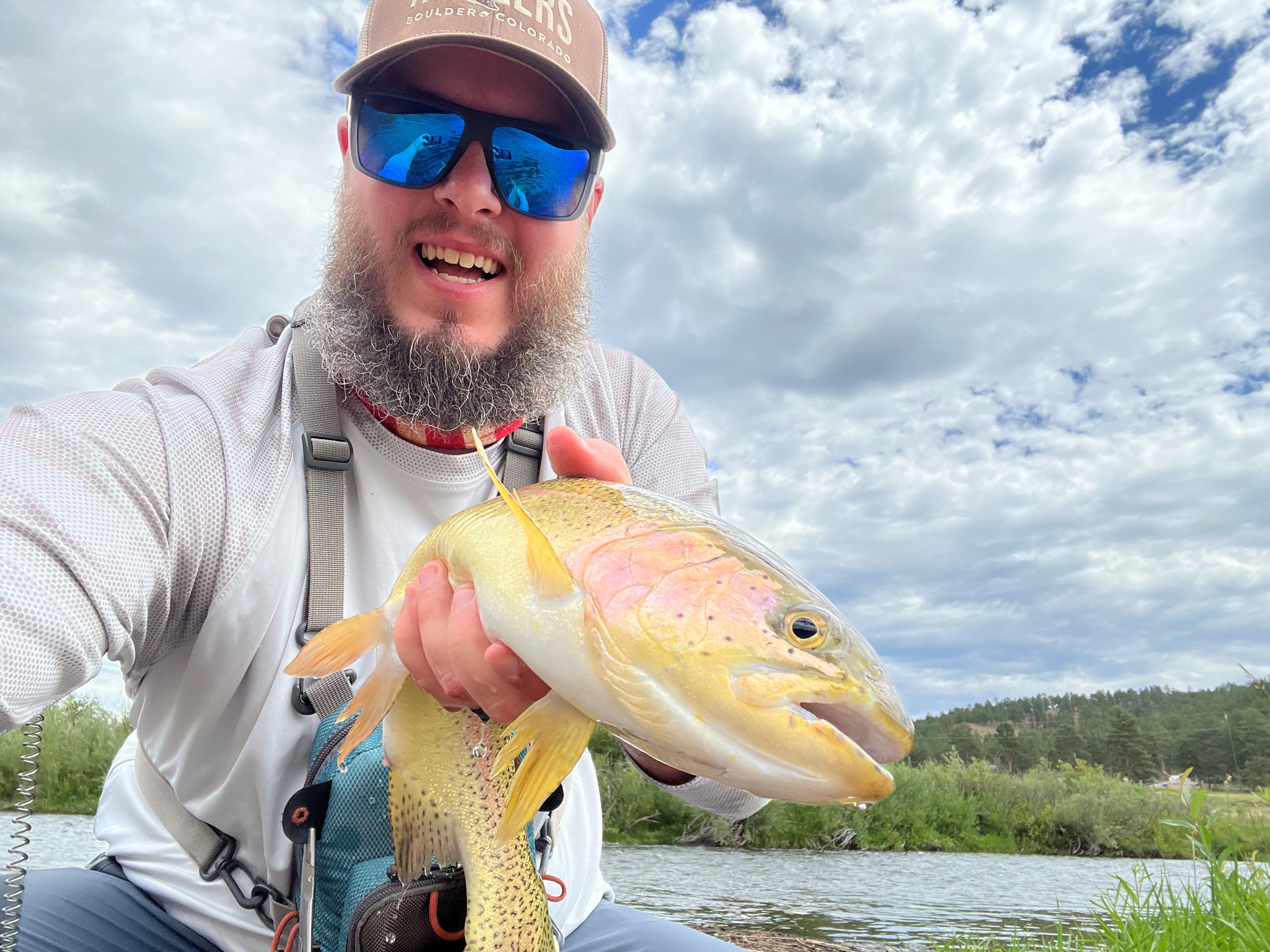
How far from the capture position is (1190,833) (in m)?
3.14

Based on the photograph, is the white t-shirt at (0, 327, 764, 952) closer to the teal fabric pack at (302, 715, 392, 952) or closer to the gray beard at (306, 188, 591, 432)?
the gray beard at (306, 188, 591, 432)

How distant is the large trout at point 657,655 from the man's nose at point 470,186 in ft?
4.82

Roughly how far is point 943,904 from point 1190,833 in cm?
981

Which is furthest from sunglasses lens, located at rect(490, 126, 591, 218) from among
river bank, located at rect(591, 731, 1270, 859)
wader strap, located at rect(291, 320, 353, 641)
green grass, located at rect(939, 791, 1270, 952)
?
river bank, located at rect(591, 731, 1270, 859)

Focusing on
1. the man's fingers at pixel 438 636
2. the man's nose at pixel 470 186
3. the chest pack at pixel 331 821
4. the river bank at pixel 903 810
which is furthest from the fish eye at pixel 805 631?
the river bank at pixel 903 810

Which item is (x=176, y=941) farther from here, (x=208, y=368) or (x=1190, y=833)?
(x=1190, y=833)

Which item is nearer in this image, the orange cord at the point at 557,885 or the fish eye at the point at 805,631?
the fish eye at the point at 805,631

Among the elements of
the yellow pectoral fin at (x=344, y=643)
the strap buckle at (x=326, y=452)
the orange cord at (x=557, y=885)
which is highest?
the strap buckle at (x=326, y=452)

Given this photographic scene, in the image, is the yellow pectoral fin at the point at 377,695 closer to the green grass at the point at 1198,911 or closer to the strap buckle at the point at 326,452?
the strap buckle at the point at 326,452

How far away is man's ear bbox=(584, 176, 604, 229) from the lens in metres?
3.42

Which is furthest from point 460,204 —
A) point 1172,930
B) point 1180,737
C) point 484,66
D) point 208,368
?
point 1180,737

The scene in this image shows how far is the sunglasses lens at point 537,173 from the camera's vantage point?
112 inches

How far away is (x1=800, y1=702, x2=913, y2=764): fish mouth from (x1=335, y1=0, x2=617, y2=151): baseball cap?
7.96ft

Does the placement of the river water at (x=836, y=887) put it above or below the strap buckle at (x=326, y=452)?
below
